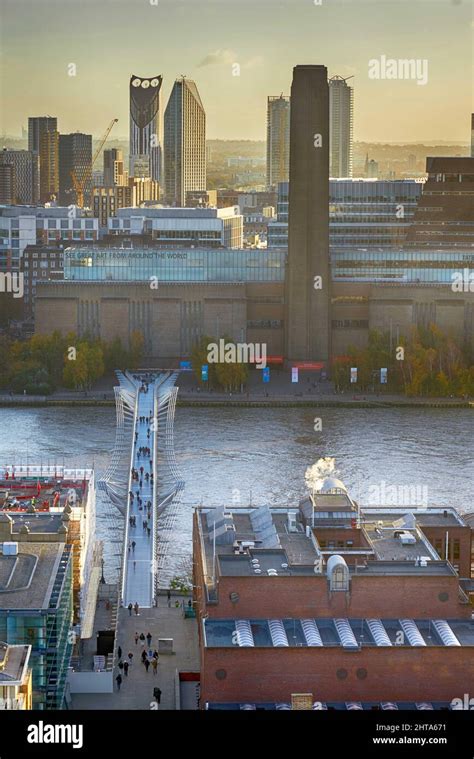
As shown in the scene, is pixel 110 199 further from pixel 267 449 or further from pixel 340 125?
pixel 267 449

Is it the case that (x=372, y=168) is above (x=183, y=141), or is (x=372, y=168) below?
below

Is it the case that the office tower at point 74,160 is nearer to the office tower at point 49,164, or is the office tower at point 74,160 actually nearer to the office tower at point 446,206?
the office tower at point 49,164

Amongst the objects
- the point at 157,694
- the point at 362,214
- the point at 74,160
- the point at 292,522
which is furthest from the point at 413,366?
the point at 74,160

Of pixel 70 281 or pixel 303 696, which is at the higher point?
pixel 70 281

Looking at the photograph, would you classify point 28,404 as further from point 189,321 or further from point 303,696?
point 303,696

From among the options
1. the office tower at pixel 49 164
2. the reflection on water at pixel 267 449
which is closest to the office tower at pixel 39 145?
the office tower at pixel 49 164

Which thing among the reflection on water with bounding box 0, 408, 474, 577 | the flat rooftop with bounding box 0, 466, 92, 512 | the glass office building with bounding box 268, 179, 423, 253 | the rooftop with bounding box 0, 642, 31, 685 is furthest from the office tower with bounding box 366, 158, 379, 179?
the rooftop with bounding box 0, 642, 31, 685
